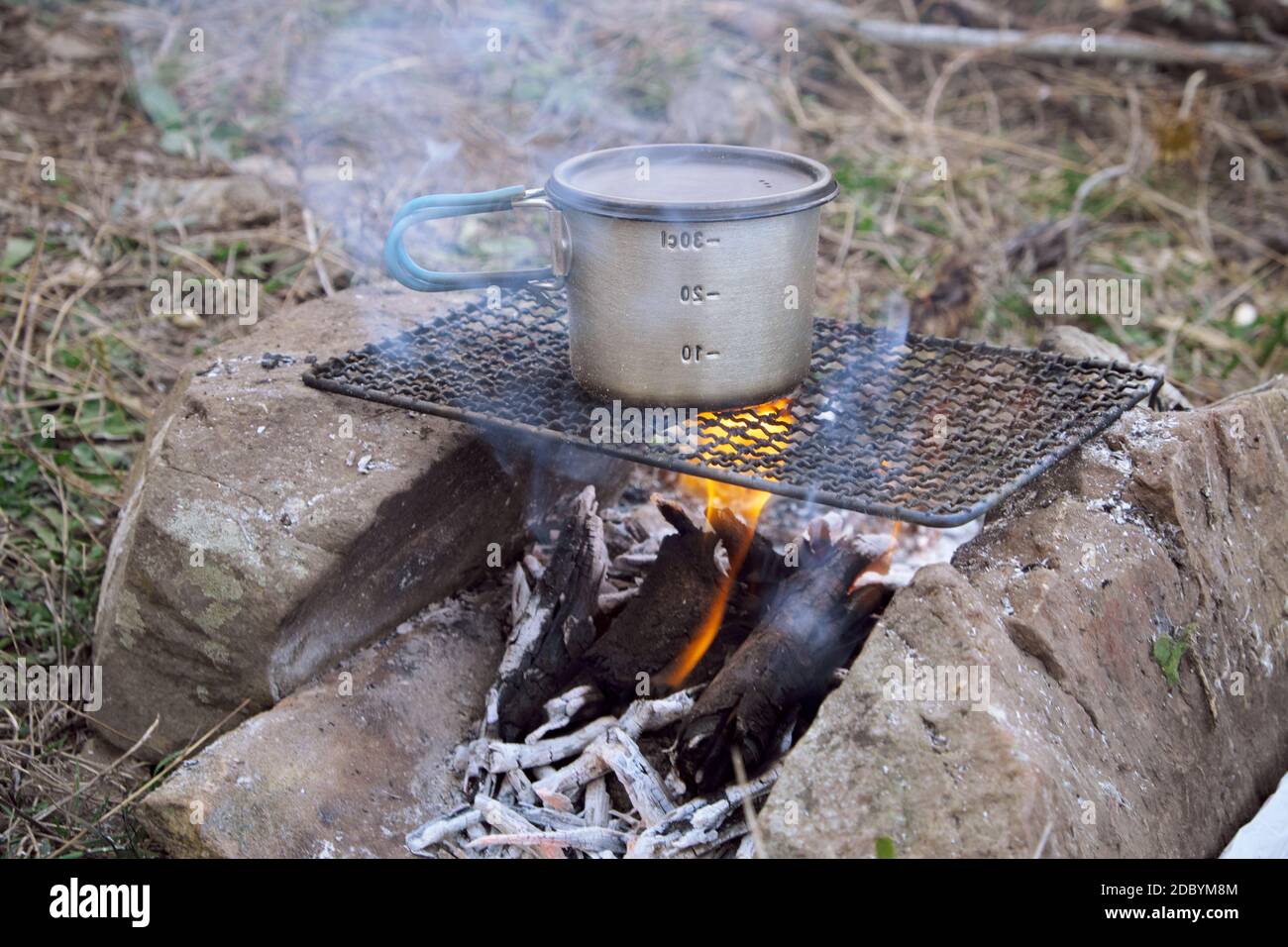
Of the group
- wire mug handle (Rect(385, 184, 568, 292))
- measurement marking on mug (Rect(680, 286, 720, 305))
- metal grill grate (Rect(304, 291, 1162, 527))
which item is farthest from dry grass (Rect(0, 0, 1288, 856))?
measurement marking on mug (Rect(680, 286, 720, 305))

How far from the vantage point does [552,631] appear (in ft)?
8.57

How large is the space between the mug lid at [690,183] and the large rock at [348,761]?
39.5 inches

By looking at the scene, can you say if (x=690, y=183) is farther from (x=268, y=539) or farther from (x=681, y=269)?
(x=268, y=539)

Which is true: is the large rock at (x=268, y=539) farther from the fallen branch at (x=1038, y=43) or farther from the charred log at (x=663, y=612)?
the fallen branch at (x=1038, y=43)

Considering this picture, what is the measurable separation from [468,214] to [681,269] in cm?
51

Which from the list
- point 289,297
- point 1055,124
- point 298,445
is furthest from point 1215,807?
point 1055,124

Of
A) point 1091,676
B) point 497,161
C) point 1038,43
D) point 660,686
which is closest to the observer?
point 1091,676

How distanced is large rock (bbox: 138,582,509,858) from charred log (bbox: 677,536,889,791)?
533 millimetres

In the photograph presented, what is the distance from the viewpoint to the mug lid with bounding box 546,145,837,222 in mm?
2195

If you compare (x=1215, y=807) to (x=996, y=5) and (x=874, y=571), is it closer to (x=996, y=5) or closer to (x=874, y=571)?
(x=874, y=571)

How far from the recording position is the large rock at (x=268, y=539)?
250 centimetres

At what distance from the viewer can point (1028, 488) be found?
248 cm

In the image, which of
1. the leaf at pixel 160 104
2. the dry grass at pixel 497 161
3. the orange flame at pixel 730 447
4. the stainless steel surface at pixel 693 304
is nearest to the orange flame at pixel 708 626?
the orange flame at pixel 730 447

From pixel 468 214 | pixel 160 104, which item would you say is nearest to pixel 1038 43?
pixel 160 104
